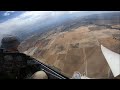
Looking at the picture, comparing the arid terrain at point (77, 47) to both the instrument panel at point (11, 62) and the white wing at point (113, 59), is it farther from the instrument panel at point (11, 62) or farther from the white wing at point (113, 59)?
the instrument panel at point (11, 62)

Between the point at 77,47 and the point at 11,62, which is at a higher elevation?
the point at 77,47

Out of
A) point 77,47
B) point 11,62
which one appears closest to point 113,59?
point 77,47

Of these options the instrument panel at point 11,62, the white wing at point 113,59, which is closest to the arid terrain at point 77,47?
the white wing at point 113,59

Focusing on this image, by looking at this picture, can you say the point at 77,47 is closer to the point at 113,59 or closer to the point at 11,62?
the point at 113,59

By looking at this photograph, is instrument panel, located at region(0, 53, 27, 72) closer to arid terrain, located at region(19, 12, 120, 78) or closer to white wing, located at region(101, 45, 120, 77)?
arid terrain, located at region(19, 12, 120, 78)

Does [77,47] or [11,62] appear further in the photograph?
[77,47]

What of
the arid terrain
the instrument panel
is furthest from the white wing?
the instrument panel
